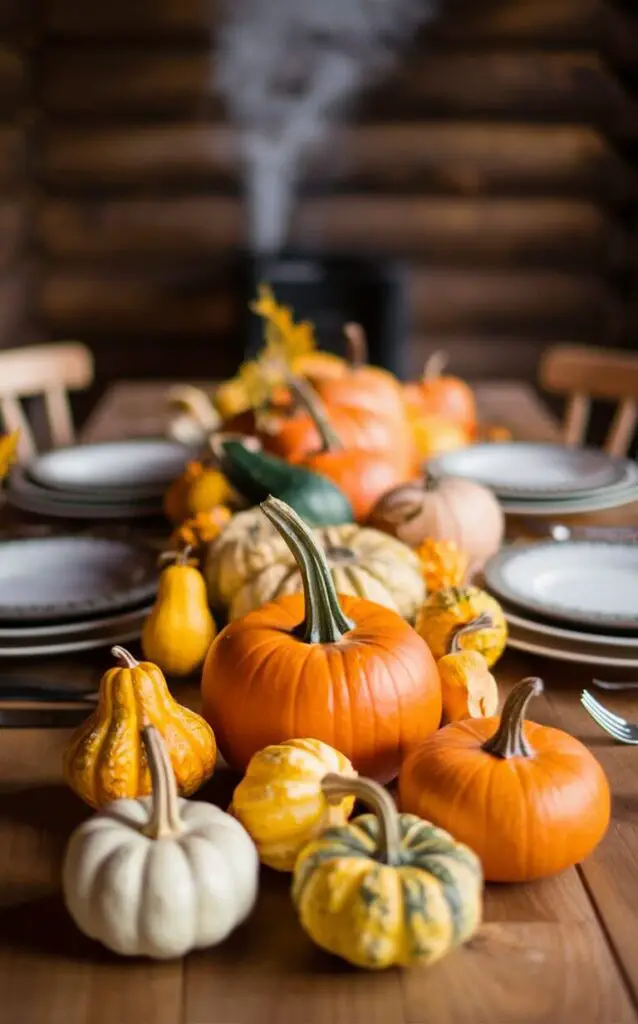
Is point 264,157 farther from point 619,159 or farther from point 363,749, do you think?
point 363,749

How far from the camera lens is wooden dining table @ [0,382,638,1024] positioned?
0.69 meters

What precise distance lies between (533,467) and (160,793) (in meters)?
1.40

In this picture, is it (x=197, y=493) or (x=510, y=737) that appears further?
(x=197, y=493)

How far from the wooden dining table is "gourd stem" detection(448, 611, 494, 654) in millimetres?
223

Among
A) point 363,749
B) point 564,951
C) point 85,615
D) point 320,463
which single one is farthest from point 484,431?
point 564,951

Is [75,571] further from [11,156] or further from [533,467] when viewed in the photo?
[11,156]

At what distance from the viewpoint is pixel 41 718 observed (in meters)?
1.07

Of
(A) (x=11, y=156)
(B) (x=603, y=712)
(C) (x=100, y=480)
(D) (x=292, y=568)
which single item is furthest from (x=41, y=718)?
(A) (x=11, y=156)

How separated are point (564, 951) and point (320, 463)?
917 mm

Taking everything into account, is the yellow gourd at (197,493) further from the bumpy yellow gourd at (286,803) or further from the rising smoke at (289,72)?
the rising smoke at (289,72)

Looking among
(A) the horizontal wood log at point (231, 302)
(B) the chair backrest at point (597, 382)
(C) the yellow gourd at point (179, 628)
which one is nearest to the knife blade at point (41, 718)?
(C) the yellow gourd at point (179, 628)

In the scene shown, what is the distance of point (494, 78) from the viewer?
5008mm

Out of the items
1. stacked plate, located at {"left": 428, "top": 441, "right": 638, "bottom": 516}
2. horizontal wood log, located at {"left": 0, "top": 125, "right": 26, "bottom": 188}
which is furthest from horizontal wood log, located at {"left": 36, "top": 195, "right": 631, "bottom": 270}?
stacked plate, located at {"left": 428, "top": 441, "right": 638, "bottom": 516}

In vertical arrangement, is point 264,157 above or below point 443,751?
below
